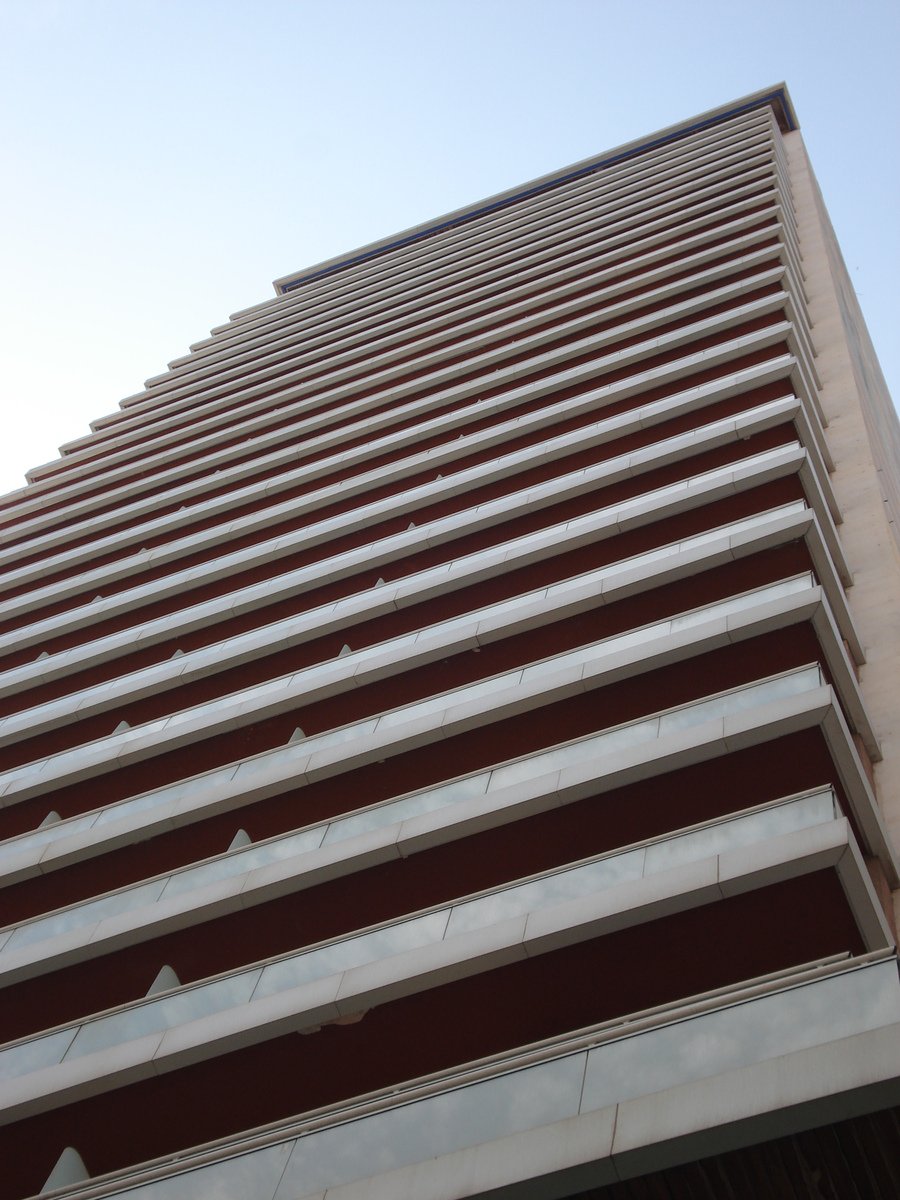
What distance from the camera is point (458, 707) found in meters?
15.5

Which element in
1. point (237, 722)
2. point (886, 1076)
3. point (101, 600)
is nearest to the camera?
point (886, 1076)

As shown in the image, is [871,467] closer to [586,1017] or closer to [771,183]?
[586,1017]

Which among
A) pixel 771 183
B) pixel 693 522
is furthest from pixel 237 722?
pixel 771 183

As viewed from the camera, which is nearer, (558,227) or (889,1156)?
(889,1156)

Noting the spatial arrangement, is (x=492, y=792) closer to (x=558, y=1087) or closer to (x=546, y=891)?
(x=546, y=891)

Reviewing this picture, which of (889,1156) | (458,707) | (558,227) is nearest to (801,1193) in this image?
(889,1156)

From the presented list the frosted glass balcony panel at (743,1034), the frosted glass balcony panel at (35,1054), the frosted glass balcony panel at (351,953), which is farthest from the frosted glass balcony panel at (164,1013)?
the frosted glass balcony panel at (743,1034)

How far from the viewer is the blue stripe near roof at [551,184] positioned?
52.6m

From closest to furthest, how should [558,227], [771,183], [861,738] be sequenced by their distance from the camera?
[861,738] → [771,183] → [558,227]

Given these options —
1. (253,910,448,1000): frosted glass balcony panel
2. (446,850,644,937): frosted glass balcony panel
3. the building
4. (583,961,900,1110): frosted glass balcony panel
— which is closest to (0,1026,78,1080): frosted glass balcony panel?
the building

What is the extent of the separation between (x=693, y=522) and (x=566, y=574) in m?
2.15

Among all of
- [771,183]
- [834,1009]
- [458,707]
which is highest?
[771,183]

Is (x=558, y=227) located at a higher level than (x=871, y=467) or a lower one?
higher

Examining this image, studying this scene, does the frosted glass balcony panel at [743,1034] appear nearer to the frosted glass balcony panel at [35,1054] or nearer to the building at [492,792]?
the building at [492,792]
